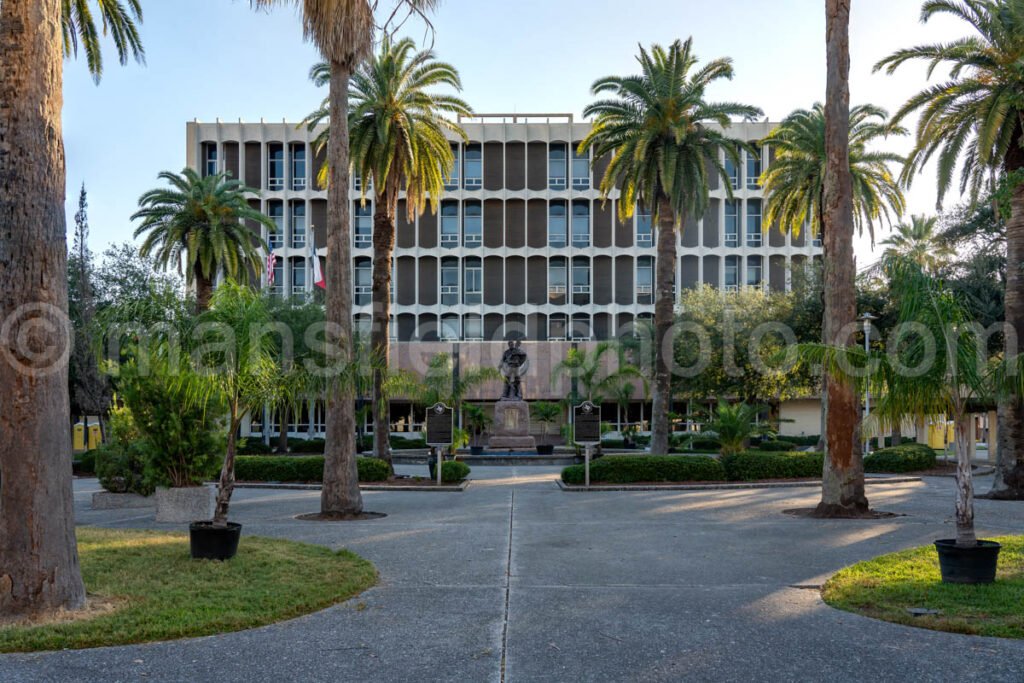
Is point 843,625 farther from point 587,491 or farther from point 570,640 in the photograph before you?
point 587,491

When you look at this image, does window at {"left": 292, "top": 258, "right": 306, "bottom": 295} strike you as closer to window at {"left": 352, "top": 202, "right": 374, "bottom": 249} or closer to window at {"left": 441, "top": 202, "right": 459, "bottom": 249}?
window at {"left": 352, "top": 202, "right": 374, "bottom": 249}

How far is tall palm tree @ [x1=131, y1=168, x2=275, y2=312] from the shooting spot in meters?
32.0

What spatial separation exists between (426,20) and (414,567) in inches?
308

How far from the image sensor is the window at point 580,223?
60844 mm

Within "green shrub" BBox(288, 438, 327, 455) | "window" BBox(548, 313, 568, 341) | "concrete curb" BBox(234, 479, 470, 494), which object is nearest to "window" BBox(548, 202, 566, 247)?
"window" BBox(548, 313, 568, 341)

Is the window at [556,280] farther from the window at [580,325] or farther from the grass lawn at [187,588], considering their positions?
the grass lawn at [187,588]

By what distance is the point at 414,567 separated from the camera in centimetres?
Answer: 1071

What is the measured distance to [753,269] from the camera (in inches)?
2365

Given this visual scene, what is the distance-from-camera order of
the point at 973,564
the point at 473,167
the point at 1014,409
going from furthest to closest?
the point at 473,167 → the point at 1014,409 → the point at 973,564

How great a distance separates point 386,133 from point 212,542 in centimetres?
1711

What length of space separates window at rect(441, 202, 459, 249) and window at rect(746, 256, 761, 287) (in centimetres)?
1994

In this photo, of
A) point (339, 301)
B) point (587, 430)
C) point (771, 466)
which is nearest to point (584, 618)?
point (339, 301)

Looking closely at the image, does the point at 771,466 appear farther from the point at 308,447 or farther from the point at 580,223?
the point at 580,223

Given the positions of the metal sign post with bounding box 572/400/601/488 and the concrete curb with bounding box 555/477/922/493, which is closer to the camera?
the concrete curb with bounding box 555/477/922/493
